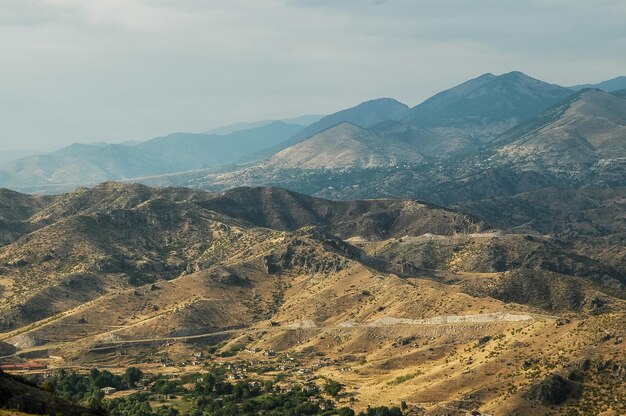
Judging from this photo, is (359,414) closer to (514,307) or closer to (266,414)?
(266,414)

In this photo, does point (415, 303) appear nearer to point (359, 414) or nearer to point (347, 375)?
point (347, 375)

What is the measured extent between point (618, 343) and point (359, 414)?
42.9 meters

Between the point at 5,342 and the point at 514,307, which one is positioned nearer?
the point at 514,307

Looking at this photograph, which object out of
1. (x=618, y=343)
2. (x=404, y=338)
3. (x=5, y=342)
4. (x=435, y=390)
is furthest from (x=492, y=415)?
(x=5, y=342)

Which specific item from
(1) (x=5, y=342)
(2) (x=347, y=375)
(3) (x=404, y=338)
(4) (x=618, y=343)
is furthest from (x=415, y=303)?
(1) (x=5, y=342)

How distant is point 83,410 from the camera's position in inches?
3076

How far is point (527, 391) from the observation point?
4973 inches

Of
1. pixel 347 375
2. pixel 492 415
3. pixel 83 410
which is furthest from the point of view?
pixel 347 375

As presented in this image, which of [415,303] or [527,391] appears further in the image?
[415,303]

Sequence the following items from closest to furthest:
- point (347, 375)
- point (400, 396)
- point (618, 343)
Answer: point (618, 343) < point (400, 396) < point (347, 375)

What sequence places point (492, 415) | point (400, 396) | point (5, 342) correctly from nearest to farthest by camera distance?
point (492, 415) < point (400, 396) < point (5, 342)

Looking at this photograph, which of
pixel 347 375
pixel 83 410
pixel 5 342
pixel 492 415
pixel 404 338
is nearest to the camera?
pixel 83 410

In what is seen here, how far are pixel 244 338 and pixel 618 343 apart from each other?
93.9m

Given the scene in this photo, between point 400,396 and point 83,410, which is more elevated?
point 83,410
